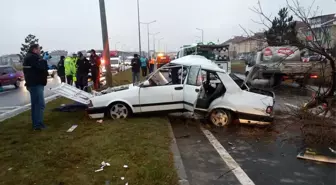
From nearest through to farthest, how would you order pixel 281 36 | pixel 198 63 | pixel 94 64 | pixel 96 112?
pixel 281 36
pixel 198 63
pixel 96 112
pixel 94 64

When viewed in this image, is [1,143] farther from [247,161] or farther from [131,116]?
[247,161]

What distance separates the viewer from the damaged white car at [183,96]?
25.0 ft

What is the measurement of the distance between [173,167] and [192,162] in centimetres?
73

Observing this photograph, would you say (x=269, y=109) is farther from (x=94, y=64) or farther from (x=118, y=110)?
(x=94, y=64)

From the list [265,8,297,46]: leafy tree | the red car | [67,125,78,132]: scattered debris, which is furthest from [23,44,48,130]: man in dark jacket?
the red car

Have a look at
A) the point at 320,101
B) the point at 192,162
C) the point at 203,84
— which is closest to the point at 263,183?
the point at 192,162

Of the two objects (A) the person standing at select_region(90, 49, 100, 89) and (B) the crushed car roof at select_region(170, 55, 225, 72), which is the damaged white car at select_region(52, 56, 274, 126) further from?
(A) the person standing at select_region(90, 49, 100, 89)

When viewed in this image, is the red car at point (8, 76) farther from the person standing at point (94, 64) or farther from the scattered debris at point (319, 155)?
the scattered debris at point (319, 155)

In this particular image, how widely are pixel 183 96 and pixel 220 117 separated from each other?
1.10m

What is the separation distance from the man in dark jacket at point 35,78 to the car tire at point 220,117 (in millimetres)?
4083

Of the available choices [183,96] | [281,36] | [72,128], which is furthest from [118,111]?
[281,36]

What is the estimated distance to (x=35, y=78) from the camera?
6852 millimetres

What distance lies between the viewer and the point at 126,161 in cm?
495

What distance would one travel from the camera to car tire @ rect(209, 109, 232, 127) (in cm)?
770
